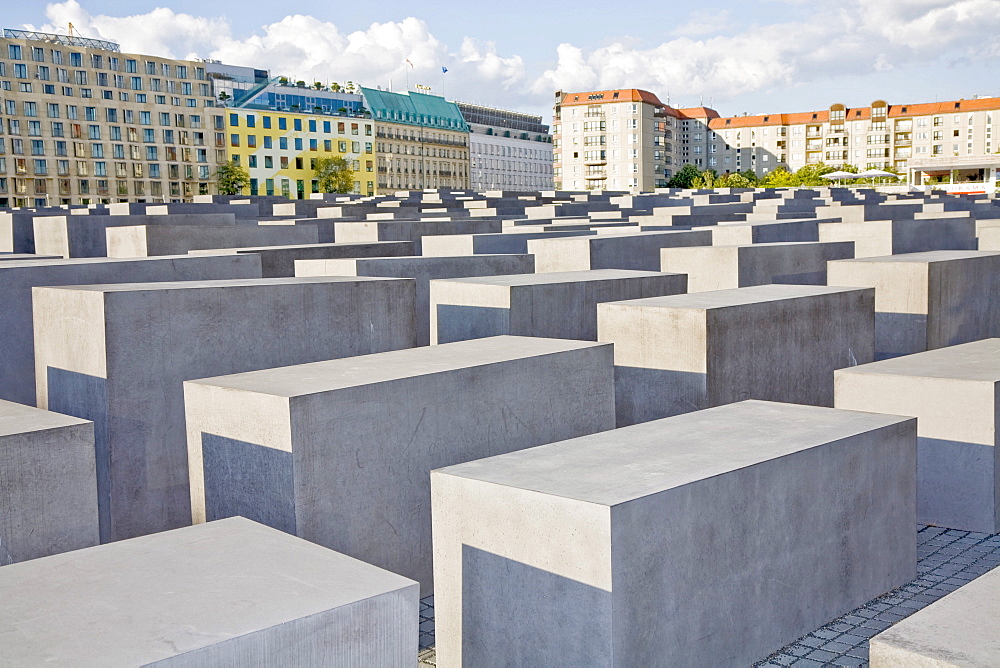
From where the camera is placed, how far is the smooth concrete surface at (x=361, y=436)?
5961 millimetres

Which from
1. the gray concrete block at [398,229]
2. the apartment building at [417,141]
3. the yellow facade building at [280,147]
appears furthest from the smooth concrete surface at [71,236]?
the apartment building at [417,141]

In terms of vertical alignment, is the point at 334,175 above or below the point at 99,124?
below

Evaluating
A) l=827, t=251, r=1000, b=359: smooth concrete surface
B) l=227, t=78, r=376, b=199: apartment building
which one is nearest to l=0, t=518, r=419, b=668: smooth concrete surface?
l=827, t=251, r=1000, b=359: smooth concrete surface

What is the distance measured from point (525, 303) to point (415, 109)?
114 meters

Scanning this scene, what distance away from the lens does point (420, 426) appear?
6.44 m

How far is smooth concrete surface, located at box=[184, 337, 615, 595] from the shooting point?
19.6ft

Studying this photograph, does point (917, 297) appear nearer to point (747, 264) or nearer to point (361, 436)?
point (747, 264)

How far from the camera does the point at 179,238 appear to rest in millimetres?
14930

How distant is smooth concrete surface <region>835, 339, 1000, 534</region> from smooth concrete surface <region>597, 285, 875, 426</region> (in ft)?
3.16

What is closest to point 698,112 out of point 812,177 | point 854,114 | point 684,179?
point 854,114

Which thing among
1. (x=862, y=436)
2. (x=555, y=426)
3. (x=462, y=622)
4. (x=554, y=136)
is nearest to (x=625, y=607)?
(x=462, y=622)

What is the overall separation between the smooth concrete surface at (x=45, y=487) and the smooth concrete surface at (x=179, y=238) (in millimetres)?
8632

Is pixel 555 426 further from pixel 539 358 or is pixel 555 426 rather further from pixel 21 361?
pixel 21 361

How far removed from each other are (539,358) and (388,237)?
11.7 metres
